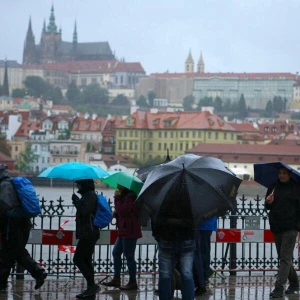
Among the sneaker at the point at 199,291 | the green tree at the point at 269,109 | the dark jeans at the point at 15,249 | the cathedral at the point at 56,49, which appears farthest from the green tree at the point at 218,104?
the dark jeans at the point at 15,249

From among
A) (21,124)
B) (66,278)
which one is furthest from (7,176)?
(21,124)

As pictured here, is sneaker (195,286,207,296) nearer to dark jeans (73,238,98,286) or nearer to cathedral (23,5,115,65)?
dark jeans (73,238,98,286)

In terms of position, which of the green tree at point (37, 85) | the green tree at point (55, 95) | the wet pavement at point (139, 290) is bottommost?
the wet pavement at point (139, 290)

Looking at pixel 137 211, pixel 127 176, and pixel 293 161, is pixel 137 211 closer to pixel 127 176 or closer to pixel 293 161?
pixel 127 176

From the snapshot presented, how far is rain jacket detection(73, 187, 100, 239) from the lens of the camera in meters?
8.67

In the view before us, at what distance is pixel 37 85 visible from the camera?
5945 inches

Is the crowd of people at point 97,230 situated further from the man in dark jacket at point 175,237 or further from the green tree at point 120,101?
the green tree at point 120,101

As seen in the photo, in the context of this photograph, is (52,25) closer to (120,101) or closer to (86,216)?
→ (120,101)

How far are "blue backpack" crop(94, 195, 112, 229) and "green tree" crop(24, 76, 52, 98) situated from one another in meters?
140

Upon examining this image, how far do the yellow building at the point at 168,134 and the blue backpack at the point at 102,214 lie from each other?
7359 cm

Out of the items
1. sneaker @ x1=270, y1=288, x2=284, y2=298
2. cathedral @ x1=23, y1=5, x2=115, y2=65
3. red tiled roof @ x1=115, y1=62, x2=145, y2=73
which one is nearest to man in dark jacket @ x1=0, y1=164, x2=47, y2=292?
sneaker @ x1=270, y1=288, x2=284, y2=298

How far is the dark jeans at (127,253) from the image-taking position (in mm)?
9109

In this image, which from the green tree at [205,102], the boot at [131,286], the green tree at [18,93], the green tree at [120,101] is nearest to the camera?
the boot at [131,286]

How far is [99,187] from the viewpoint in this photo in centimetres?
6278
